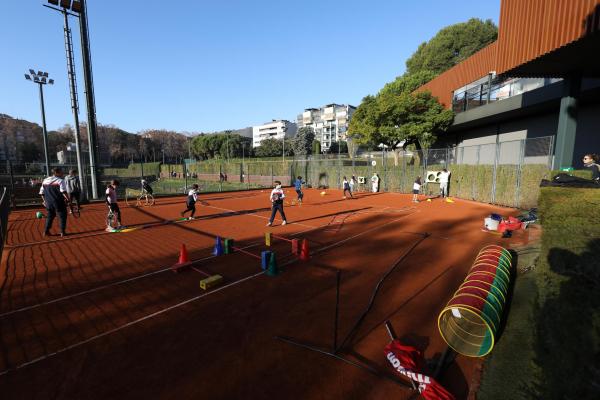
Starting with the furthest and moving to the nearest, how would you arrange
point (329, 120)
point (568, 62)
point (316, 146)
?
point (329, 120), point (316, 146), point (568, 62)

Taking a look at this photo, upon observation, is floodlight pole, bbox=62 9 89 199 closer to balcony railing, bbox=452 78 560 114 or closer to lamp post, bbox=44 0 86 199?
lamp post, bbox=44 0 86 199

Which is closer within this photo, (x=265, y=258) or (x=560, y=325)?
(x=560, y=325)

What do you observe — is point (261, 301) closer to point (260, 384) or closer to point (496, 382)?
point (260, 384)

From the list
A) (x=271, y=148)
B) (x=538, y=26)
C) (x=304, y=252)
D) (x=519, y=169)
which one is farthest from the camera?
(x=271, y=148)

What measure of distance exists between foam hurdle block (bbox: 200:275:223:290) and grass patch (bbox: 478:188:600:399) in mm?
4731

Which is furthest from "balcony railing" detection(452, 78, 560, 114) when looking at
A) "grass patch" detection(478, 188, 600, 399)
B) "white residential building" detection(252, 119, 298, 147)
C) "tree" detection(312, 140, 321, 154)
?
"white residential building" detection(252, 119, 298, 147)

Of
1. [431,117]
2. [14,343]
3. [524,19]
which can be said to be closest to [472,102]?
[431,117]

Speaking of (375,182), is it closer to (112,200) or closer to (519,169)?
(519,169)

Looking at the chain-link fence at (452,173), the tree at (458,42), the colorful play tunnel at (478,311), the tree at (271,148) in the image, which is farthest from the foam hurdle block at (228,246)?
the tree at (271,148)

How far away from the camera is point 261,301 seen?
5.30m

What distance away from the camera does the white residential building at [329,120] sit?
102 metres

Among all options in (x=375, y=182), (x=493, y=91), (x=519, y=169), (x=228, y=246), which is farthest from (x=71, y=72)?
(x=493, y=91)

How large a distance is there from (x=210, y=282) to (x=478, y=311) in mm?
4727

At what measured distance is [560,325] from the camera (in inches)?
95.0
